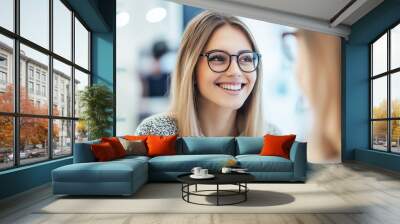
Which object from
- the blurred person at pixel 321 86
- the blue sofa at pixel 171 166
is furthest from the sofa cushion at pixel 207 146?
the blurred person at pixel 321 86

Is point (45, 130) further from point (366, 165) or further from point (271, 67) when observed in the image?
point (366, 165)

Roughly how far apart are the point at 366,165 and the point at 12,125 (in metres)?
6.94

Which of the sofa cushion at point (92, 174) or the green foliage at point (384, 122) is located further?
the green foliage at point (384, 122)

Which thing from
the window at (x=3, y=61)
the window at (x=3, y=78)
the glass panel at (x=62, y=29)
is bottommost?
the window at (x=3, y=78)

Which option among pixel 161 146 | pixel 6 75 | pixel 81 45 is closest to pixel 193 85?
pixel 161 146

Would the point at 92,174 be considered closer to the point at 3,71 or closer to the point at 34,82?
the point at 3,71

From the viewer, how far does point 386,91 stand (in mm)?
8117

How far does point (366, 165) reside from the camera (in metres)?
8.15

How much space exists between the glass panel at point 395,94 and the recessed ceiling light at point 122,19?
19.1ft

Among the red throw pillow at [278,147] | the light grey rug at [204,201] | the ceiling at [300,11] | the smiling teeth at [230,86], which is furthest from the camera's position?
the smiling teeth at [230,86]

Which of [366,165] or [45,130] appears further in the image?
[366,165]

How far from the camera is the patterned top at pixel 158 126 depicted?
26.7 feet

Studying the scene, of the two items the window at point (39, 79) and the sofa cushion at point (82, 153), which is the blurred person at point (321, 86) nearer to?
the window at point (39, 79)

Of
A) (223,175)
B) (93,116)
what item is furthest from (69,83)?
(223,175)
